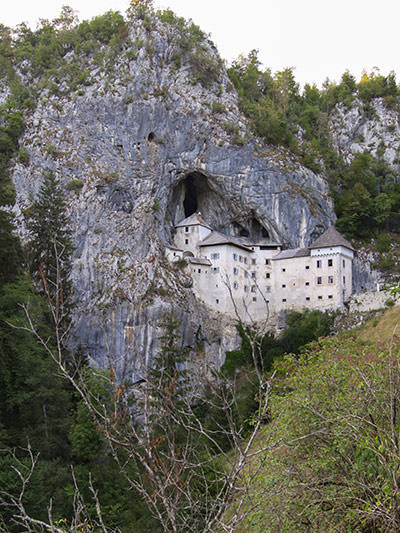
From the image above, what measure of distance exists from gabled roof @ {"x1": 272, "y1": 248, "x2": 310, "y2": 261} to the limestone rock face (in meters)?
1.58

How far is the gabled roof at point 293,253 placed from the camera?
46.5 m

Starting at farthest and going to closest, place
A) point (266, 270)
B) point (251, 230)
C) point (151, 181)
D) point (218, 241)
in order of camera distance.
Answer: point (251, 230) → point (266, 270) → point (151, 181) → point (218, 241)

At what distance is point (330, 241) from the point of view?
4619 centimetres

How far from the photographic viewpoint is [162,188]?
47.4 m

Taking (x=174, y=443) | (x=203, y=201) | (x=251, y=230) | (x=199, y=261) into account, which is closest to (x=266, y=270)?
(x=251, y=230)

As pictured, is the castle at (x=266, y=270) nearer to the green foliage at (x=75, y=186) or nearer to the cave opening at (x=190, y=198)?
the cave opening at (x=190, y=198)

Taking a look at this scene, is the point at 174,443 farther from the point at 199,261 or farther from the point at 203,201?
the point at 203,201

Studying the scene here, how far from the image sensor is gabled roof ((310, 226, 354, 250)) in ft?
150

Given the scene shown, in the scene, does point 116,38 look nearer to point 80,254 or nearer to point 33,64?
point 33,64

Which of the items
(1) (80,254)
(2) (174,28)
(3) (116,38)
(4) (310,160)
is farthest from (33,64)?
(4) (310,160)

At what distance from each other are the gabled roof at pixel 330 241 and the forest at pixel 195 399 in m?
5.61

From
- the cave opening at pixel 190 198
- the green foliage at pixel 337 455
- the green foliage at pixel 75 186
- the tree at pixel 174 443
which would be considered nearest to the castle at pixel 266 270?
the cave opening at pixel 190 198

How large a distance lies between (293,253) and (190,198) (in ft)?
Result: 40.9

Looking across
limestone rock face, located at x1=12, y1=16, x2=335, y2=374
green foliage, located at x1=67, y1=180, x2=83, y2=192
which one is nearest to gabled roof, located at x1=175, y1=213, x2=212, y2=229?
limestone rock face, located at x1=12, y1=16, x2=335, y2=374
